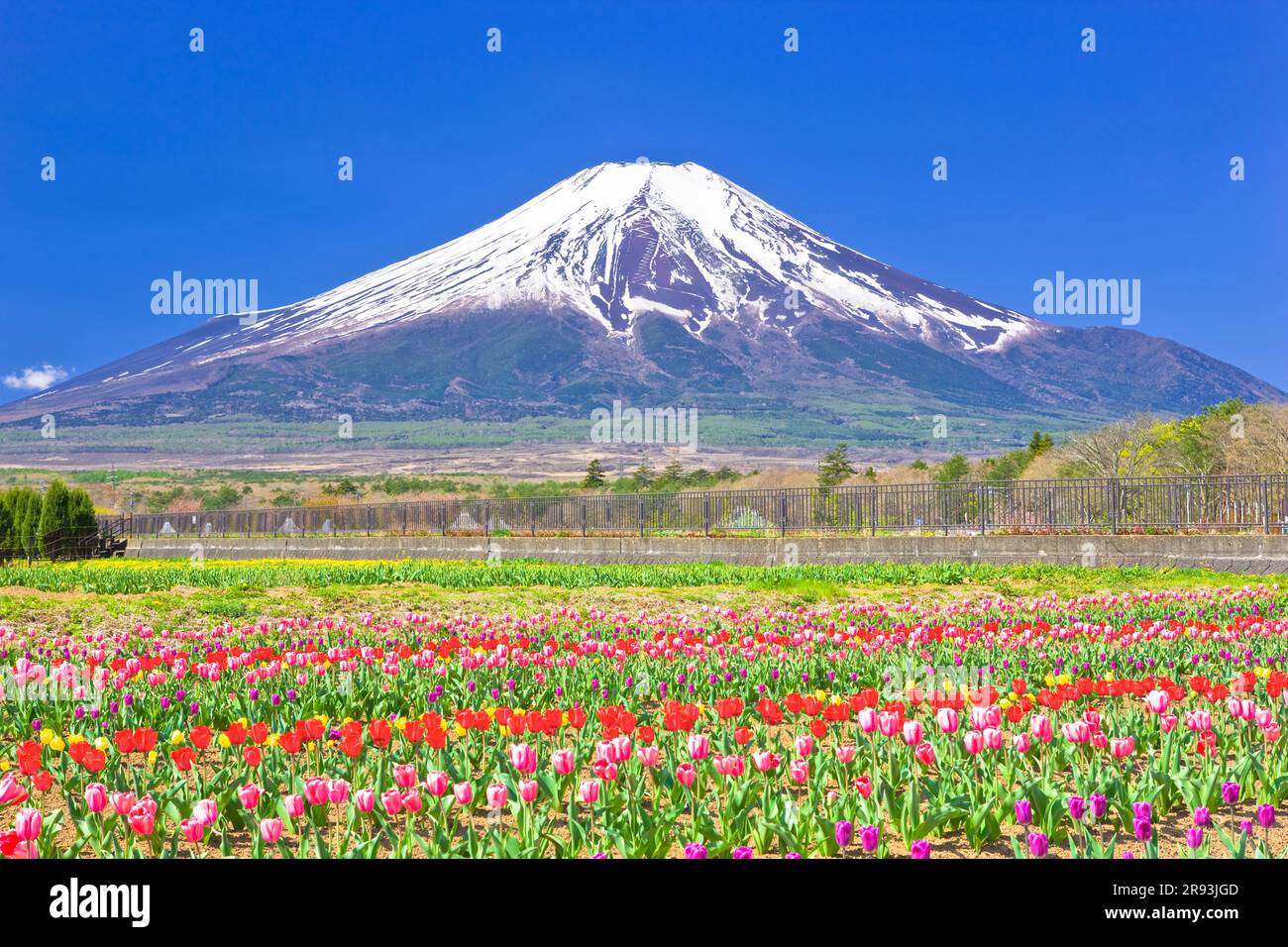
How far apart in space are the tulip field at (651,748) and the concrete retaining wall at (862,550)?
8971 mm

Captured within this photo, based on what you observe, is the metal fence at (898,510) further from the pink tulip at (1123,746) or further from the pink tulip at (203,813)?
the pink tulip at (203,813)

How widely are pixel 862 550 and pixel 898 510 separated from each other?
323cm

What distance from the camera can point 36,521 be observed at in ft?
105

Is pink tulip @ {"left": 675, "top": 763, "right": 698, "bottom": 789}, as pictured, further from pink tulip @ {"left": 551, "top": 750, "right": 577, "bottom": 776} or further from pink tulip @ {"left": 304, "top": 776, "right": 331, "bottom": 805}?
pink tulip @ {"left": 304, "top": 776, "right": 331, "bottom": 805}

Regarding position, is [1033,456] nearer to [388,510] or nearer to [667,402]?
[388,510]

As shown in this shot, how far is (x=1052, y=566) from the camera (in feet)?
55.8

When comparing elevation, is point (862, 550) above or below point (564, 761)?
below

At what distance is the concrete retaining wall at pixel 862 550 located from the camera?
16578 mm

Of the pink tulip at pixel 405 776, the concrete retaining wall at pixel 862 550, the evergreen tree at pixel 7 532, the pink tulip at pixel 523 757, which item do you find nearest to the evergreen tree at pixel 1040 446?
the concrete retaining wall at pixel 862 550

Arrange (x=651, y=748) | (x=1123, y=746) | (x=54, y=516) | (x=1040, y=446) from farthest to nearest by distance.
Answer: (x=1040, y=446) < (x=54, y=516) < (x=1123, y=746) < (x=651, y=748)

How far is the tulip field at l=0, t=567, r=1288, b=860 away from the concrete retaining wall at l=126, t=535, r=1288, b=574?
29.4ft

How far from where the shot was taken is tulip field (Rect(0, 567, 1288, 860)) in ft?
12.3

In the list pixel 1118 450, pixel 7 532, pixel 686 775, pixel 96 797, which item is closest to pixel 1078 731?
pixel 686 775

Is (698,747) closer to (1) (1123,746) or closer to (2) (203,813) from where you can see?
(1) (1123,746)
